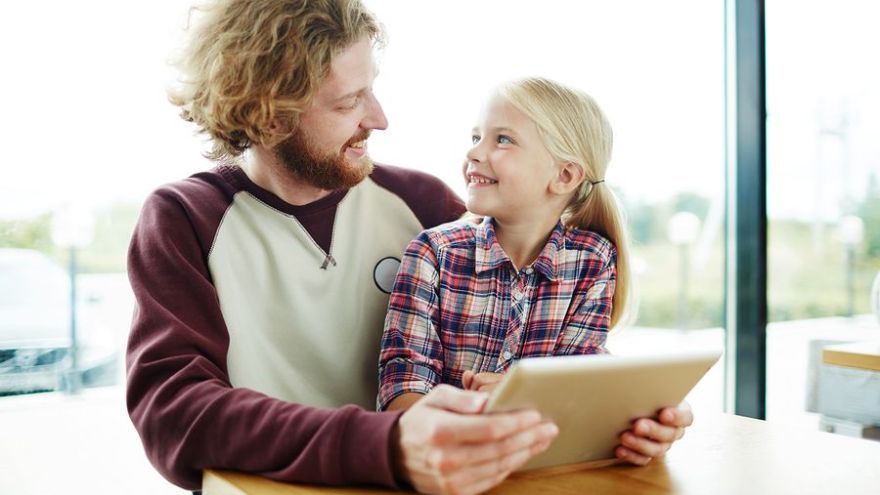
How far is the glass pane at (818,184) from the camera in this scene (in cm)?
268

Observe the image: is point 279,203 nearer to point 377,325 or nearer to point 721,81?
point 377,325

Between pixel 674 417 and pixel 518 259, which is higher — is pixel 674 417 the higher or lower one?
the lower one

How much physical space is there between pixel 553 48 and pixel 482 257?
4.95 feet

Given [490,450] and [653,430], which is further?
[653,430]

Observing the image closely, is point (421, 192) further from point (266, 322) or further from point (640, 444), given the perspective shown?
point (640, 444)

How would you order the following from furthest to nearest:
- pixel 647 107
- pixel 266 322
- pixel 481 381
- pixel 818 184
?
pixel 647 107 < pixel 818 184 < pixel 266 322 < pixel 481 381

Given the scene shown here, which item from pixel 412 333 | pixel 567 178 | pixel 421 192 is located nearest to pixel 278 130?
pixel 421 192

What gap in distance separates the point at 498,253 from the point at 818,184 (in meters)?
1.76

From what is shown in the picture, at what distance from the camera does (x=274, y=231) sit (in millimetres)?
1519

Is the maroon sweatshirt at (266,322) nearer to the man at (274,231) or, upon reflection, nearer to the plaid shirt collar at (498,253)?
the man at (274,231)

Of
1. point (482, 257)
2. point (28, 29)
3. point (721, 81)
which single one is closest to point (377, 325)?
point (482, 257)

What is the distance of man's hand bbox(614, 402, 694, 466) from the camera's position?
3.47 feet

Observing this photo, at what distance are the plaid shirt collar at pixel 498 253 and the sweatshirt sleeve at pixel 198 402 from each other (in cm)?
49

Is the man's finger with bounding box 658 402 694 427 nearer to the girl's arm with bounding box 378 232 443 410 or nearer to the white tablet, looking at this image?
the white tablet
